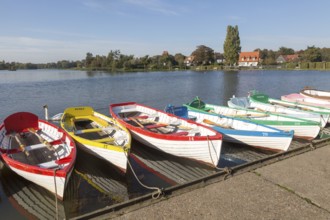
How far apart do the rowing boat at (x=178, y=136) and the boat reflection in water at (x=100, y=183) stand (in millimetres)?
543

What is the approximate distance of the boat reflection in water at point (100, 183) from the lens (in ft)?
21.3

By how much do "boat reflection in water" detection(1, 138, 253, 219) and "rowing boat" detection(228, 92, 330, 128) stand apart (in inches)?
209

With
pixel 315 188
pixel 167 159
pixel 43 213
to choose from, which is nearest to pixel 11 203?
pixel 43 213

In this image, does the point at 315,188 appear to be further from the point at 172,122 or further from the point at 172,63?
the point at 172,63

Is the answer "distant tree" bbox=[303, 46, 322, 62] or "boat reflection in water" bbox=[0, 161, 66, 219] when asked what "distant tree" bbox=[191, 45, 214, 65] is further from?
"boat reflection in water" bbox=[0, 161, 66, 219]

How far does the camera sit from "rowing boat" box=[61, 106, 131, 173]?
300 inches

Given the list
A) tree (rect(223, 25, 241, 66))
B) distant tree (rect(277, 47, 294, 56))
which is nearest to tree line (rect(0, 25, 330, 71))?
tree (rect(223, 25, 241, 66))

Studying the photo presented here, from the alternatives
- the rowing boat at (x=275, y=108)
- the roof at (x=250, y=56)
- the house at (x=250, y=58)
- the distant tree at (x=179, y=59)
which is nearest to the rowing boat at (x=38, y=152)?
the rowing boat at (x=275, y=108)

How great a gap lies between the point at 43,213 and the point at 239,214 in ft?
15.7

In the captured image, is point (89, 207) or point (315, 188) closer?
point (315, 188)

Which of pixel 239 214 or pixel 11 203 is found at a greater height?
pixel 239 214

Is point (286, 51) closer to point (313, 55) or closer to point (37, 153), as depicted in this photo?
point (313, 55)

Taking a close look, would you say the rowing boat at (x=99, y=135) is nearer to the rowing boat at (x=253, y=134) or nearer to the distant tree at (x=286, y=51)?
the rowing boat at (x=253, y=134)

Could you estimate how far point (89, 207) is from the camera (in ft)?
21.2
